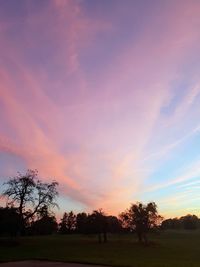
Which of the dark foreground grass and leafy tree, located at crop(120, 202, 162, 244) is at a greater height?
leafy tree, located at crop(120, 202, 162, 244)

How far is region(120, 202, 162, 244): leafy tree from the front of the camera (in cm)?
8312

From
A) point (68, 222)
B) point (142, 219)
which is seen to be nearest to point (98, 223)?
point (142, 219)

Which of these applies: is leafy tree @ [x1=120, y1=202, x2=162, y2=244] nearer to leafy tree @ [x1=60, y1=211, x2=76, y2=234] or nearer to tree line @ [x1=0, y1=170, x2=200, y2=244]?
tree line @ [x1=0, y1=170, x2=200, y2=244]

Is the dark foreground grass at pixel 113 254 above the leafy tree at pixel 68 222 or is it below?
below

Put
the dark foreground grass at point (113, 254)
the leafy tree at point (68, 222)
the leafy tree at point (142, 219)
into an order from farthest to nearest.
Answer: the leafy tree at point (68, 222) < the leafy tree at point (142, 219) < the dark foreground grass at point (113, 254)

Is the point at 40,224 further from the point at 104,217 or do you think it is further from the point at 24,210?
the point at 104,217

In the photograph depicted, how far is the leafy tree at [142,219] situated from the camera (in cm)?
8312

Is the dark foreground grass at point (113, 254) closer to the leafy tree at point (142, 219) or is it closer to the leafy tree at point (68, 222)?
the leafy tree at point (142, 219)

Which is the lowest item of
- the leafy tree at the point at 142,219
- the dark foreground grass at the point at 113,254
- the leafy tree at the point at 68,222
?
the dark foreground grass at the point at 113,254

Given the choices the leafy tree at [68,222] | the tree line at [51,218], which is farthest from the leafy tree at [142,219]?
the leafy tree at [68,222]

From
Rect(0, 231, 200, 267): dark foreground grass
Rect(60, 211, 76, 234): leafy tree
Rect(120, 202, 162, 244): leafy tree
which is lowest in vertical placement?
Rect(0, 231, 200, 267): dark foreground grass

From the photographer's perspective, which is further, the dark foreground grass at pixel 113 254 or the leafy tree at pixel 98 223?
the leafy tree at pixel 98 223

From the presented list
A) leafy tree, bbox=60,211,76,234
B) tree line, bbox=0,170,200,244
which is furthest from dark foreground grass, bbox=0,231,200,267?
leafy tree, bbox=60,211,76,234

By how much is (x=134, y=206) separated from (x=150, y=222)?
481 cm
